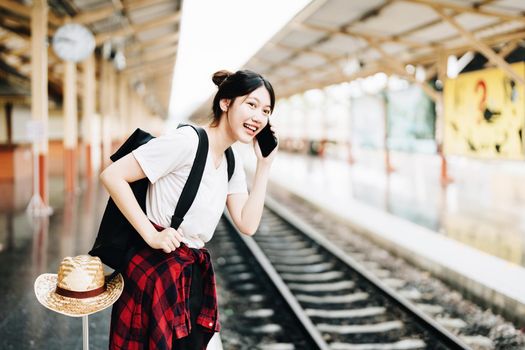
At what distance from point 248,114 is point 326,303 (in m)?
4.21

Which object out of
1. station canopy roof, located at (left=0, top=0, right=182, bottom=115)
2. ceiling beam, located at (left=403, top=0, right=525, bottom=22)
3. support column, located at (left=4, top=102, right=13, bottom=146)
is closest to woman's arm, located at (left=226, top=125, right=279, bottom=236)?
ceiling beam, located at (left=403, top=0, right=525, bottom=22)

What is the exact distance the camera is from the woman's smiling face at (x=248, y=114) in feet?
6.24

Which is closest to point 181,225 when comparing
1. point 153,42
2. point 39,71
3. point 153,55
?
point 39,71

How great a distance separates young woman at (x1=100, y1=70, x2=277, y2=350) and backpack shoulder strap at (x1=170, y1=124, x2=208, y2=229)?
0.09 feet

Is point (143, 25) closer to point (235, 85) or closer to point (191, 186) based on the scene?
point (235, 85)

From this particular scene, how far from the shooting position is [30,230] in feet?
26.3

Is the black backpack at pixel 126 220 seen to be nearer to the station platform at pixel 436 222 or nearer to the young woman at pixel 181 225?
the young woman at pixel 181 225

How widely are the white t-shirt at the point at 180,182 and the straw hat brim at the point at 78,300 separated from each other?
281 millimetres

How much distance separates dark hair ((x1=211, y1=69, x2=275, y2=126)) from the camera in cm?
190

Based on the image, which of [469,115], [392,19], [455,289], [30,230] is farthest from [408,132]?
[30,230]

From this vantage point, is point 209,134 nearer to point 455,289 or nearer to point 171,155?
point 171,155

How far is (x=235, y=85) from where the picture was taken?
6.28ft

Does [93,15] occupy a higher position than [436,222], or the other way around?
[93,15]

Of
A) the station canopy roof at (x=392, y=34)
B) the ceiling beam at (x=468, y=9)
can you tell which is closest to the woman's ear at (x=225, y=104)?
the station canopy roof at (x=392, y=34)
